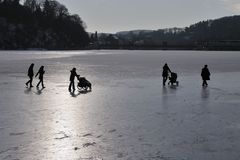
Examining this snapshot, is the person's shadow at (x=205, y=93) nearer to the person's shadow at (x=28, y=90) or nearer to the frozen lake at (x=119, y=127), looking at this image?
the frozen lake at (x=119, y=127)

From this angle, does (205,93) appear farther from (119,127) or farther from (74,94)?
(119,127)

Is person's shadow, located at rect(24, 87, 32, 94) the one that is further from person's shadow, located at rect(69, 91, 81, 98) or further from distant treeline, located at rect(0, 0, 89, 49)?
distant treeline, located at rect(0, 0, 89, 49)

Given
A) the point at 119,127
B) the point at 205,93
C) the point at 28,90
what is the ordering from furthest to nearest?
the point at 28,90 < the point at 205,93 < the point at 119,127

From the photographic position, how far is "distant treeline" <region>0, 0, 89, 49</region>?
165 metres

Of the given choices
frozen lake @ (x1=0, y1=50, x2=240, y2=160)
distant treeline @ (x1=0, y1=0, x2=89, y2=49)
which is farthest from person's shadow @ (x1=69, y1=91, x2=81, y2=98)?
distant treeline @ (x1=0, y1=0, x2=89, y2=49)

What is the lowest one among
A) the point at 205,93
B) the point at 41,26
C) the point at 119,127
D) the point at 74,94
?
the point at 205,93

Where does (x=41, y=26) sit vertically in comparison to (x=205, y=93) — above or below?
above

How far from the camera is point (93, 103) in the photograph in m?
15.9

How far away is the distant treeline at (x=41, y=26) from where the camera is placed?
542 feet

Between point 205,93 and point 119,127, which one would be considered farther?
point 205,93

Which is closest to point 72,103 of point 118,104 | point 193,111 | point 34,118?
point 118,104

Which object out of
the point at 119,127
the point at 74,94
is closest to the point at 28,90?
the point at 74,94

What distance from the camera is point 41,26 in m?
181

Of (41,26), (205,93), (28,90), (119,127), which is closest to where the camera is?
(119,127)
